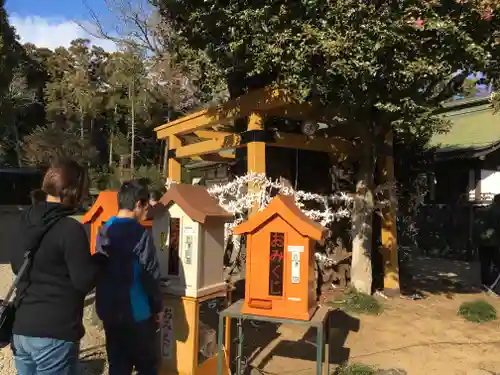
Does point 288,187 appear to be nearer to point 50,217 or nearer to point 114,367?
point 114,367

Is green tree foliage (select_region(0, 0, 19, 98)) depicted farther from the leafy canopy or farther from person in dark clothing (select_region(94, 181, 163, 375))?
person in dark clothing (select_region(94, 181, 163, 375))

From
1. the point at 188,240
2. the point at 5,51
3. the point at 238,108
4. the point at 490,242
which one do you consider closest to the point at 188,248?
the point at 188,240

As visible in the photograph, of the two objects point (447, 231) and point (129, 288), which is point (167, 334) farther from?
point (447, 231)

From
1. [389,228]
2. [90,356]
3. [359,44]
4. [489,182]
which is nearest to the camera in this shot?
[90,356]

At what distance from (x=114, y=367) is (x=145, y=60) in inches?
681

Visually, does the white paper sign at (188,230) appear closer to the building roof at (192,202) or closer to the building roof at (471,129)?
the building roof at (192,202)

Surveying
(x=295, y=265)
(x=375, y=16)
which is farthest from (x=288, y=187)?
(x=295, y=265)

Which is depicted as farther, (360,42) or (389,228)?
(389,228)

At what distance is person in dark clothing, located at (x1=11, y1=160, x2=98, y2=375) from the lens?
7.45 feet

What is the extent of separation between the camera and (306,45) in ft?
16.0

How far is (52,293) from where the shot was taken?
2.30 metres

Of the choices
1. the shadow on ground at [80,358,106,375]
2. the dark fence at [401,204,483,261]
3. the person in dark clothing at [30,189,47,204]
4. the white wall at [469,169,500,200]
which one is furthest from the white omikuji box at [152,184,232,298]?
the white wall at [469,169,500,200]

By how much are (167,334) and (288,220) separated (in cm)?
129

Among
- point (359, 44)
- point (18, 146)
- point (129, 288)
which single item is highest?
point (18, 146)
